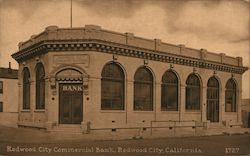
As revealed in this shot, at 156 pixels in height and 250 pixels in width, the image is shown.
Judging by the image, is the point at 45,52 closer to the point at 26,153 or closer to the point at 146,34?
the point at 146,34

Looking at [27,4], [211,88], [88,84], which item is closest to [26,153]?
[27,4]

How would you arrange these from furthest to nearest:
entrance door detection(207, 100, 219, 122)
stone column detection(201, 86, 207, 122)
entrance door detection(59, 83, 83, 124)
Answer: entrance door detection(207, 100, 219, 122) → stone column detection(201, 86, 207, 122) → entrance door detection(59, 83, 83, 124)

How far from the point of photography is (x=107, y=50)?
2158 cm

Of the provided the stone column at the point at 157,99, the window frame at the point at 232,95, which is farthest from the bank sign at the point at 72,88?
the window frame at the point at 232,95

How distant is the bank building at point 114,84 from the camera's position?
20.7m

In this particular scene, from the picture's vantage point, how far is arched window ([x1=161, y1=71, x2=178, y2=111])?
25.5 metres

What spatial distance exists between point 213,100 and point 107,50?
1155 cm

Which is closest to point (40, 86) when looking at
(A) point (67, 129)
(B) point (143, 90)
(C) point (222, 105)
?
(A) point (67, 129)

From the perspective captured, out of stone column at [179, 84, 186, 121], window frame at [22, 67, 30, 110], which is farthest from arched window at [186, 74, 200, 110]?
window frame at [22, 67, 30, 110]

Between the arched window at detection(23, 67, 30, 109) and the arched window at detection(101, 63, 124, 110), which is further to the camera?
the arched window at detection(23, 67, 30, 109)

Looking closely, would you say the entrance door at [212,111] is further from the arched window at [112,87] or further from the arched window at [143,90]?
the arched window at [112,87]

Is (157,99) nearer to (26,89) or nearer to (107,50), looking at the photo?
(107,50)

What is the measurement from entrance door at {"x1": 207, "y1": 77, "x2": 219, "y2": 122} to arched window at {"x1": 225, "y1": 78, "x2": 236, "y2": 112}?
1.05 meters

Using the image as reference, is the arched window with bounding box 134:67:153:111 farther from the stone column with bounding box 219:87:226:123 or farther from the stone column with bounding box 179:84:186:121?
the stone column with bounding box 219:87:226:123
